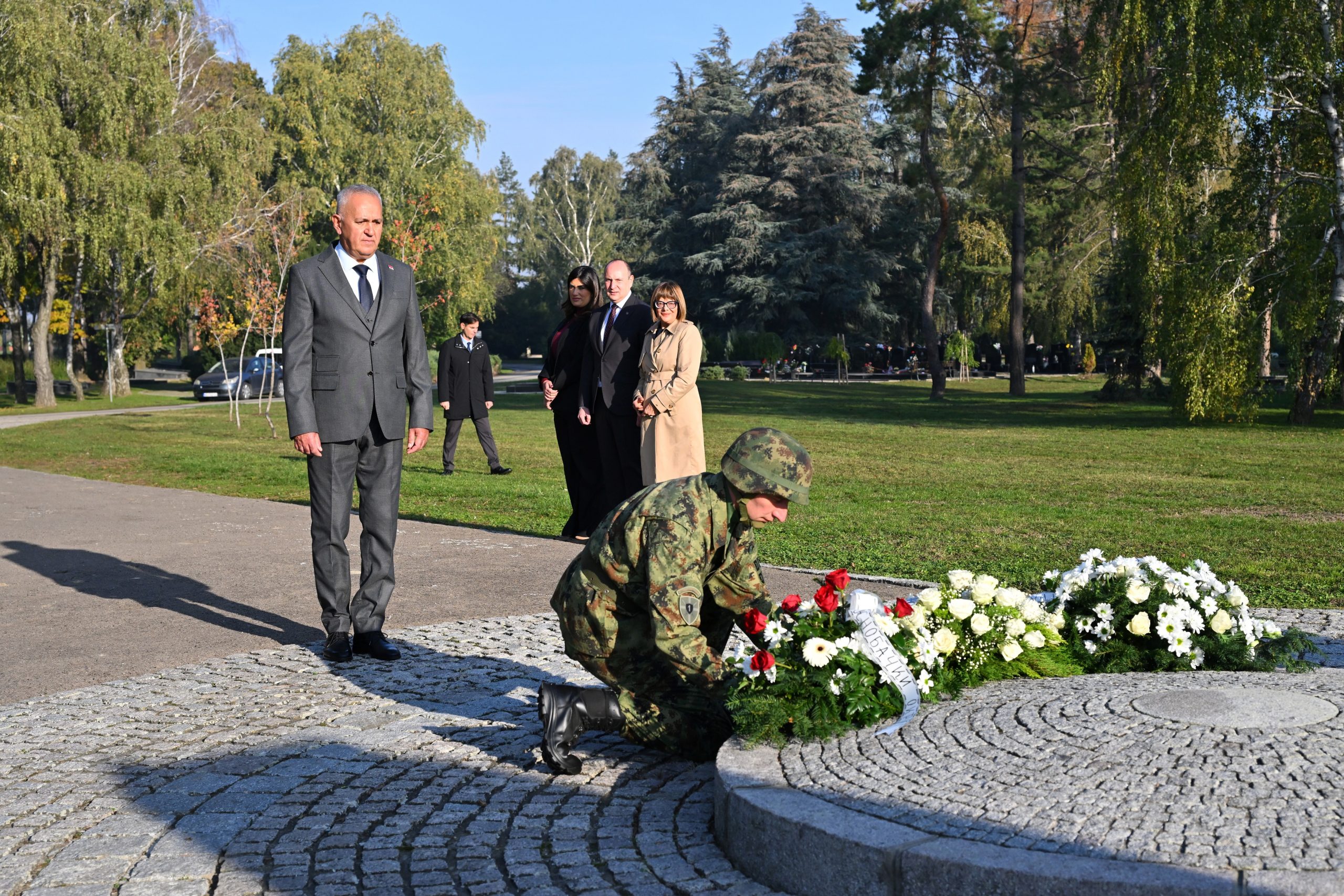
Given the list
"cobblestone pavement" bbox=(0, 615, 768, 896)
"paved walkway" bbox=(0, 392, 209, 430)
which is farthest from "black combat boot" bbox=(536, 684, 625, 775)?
"paved walkway" bbox=(0, 392, 209, 430)

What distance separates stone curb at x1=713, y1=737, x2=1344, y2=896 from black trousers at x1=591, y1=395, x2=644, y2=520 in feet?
19.0

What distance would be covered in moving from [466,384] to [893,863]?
527 inches

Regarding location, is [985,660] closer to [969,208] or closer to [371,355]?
[371,355]

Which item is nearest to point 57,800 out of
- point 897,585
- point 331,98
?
point 897,585

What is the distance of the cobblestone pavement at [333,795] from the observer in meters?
3.86

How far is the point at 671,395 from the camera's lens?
29.2ft

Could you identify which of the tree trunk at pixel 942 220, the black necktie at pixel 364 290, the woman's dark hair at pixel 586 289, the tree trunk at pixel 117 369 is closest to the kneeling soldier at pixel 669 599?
the black necktie at pixel 364 290

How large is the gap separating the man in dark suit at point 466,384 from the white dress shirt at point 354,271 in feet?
30.4

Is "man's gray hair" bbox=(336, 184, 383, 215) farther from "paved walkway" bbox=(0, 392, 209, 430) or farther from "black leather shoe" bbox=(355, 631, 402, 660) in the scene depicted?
"paved walkway" bbox=(0, 392, 209, 430)

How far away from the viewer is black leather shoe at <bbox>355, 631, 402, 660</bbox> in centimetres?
671

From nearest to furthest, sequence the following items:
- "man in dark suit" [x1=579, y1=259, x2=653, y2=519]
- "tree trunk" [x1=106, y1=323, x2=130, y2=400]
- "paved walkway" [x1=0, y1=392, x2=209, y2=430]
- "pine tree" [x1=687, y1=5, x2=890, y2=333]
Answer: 1. "man in dark suit" [x1=579, y1=259, x2=653, y2=519]
2. "paved walkway" [x1=0, y1=392, x2=209, y2=430]
3. "tree trunk" [x1=106, y1=323, x2=130, y2=400]
4. "pine tree" [x1=687, y1=5, x2=890, y2=333]

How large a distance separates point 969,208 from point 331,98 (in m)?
27.0

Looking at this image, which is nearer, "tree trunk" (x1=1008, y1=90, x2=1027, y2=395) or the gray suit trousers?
the gray suit trousers

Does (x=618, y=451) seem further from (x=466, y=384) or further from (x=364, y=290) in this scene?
(x=466, y=384)
